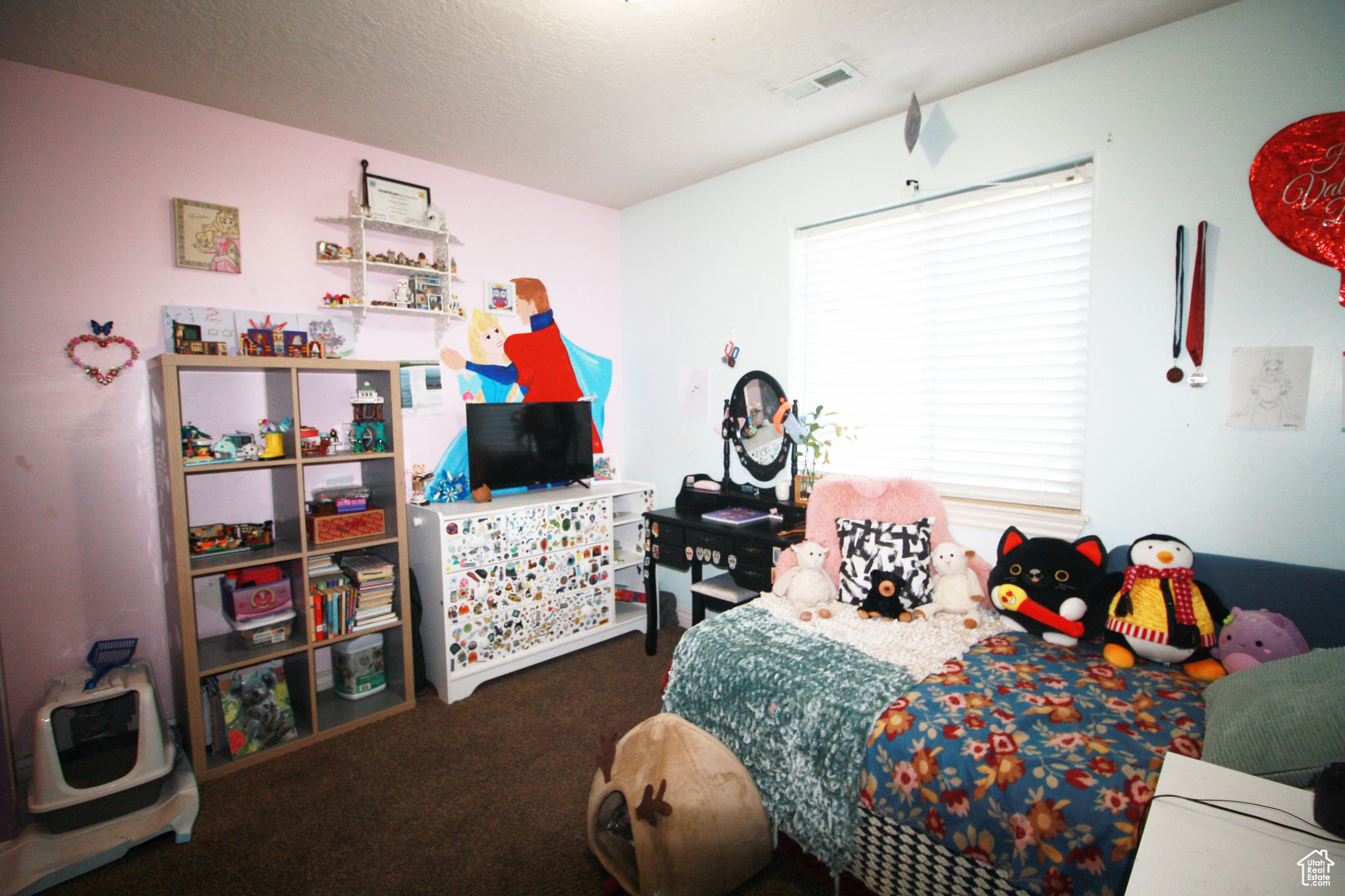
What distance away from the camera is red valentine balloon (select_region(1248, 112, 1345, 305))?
173cm

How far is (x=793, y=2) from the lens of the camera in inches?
71.9

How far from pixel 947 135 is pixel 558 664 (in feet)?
10.2

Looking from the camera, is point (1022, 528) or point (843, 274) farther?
point (843, 274)

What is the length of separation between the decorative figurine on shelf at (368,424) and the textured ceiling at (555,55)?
121 centimetres

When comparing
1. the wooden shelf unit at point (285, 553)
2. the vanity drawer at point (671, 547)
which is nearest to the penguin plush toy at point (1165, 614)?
the vanity drawer at point (671, 547)

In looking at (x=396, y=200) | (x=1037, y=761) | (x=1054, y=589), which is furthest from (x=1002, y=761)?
(x=396, y=200)

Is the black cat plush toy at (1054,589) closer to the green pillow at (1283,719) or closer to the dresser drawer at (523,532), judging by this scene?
the green pillow at (1283,719)

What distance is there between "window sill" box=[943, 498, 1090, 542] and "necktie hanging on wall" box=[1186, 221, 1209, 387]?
618mm

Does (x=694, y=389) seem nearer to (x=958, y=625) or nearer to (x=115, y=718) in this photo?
(x=958, y=625)

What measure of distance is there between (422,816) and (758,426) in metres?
2.25

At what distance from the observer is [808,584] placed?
7.64 feet

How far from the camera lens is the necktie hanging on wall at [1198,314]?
1.94m

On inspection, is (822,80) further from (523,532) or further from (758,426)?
(523,532)

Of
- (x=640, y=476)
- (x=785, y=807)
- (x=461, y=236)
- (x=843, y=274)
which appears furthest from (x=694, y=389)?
(x=785, y=807)
